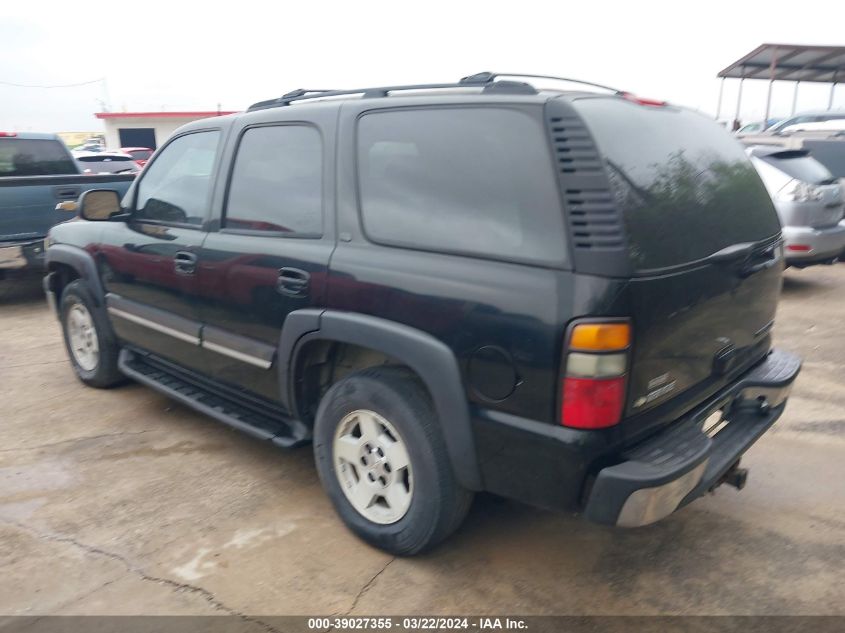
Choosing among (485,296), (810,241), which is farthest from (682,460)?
(810,241)

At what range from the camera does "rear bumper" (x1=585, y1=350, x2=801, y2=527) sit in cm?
223

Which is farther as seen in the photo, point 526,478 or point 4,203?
point 4,203

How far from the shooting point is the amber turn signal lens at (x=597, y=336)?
2172mm

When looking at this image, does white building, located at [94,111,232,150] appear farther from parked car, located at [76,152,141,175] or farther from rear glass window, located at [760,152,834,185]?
rear glass window, located at [760,152,834,185]

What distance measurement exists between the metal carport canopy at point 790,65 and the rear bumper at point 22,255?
671 inches

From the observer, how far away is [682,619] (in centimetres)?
253

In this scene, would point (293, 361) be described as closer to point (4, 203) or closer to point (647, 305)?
point (647, 305)

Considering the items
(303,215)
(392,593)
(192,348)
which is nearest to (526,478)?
(392,593)

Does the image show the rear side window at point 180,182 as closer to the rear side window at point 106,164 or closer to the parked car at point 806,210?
the parked car at point 806,210

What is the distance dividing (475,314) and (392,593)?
1.17 m

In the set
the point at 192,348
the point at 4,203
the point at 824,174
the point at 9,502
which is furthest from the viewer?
the point at 824,174

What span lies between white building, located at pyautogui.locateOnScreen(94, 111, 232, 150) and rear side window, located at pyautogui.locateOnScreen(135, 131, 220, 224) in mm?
32122

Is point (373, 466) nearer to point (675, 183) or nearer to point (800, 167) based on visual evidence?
point (675, 183)

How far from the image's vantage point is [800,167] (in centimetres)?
741
